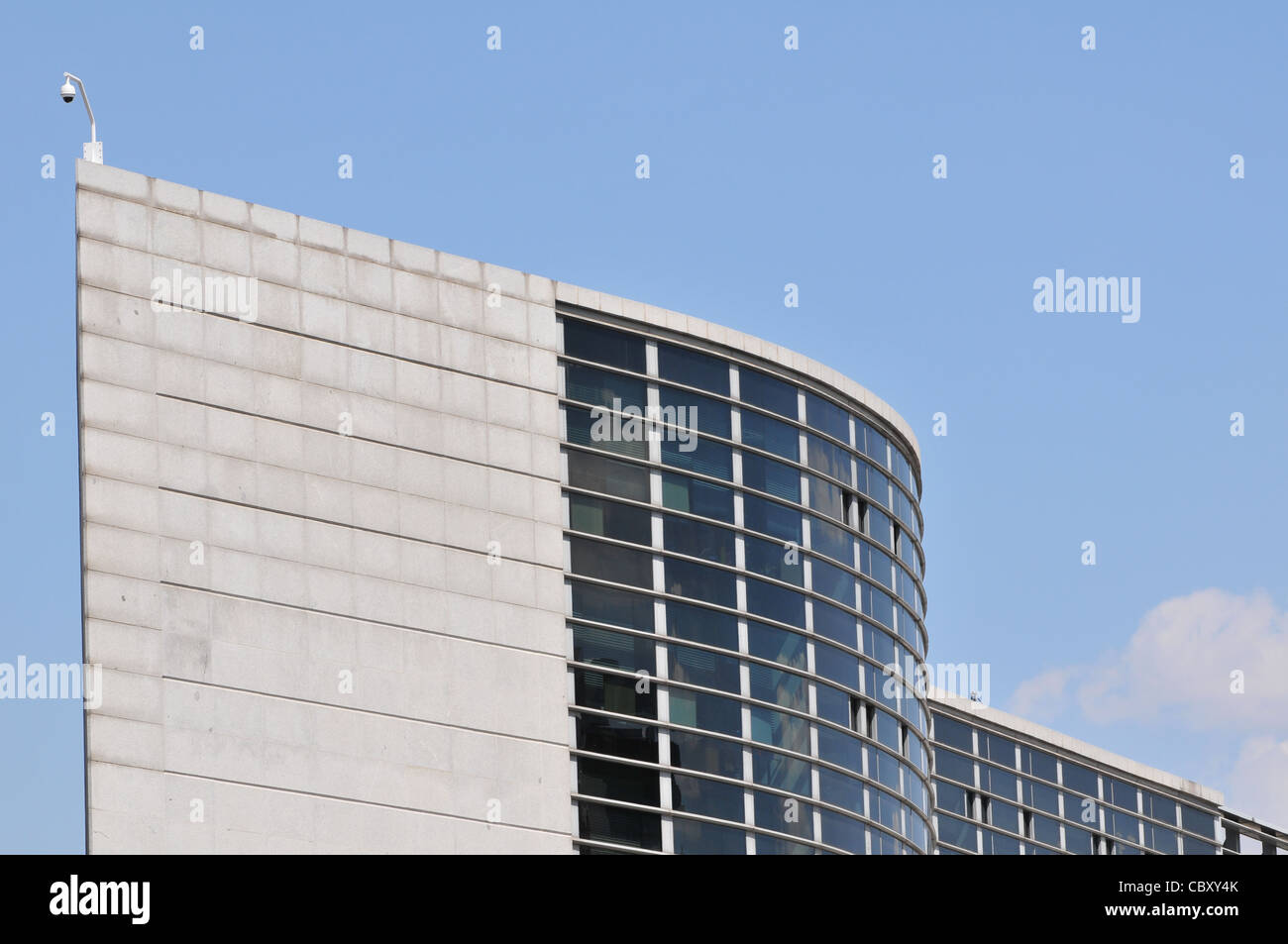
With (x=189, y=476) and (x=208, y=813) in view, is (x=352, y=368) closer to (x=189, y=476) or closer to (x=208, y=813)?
(x=189, y=476)

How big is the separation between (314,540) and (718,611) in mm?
10874

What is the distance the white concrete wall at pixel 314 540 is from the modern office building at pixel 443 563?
2.8 inches

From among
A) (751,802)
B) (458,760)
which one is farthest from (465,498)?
(751,802)

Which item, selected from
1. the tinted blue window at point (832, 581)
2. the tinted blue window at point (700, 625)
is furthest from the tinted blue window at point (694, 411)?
the tinted blue window at point (700, 625)

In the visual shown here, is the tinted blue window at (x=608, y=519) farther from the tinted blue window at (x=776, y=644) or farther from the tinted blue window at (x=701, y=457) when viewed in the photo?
the tinted blue window at (x=776, y=644)

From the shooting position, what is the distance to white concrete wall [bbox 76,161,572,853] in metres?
51.8

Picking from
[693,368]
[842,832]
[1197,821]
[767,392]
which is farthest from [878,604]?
[1197,821]

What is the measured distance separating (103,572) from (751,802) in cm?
1749

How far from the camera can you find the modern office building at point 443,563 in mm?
52375

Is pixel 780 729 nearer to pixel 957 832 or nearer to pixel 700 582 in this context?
pixel 700 582

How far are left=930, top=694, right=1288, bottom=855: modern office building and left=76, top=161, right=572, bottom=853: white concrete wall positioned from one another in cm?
2817

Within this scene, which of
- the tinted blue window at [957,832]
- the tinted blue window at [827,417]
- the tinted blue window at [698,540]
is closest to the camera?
the tinted blue window at [698,540]

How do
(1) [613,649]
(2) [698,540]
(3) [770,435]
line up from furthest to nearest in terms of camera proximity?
(3) [770,435] < (2) [698,540] < (1) [613,649]

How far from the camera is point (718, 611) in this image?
59.0 metres
